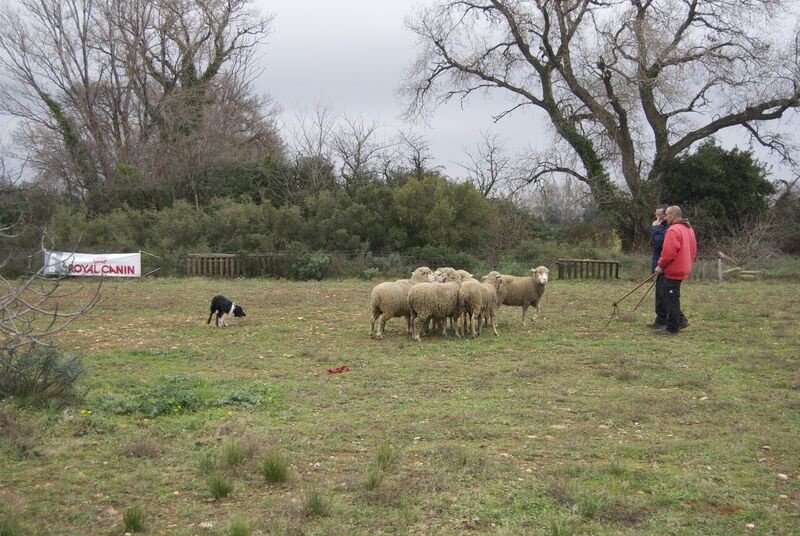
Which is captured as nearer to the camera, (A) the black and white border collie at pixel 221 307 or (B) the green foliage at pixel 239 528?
(B) the green foliage at pixel 239 528

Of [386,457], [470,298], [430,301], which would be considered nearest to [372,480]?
[386,457]

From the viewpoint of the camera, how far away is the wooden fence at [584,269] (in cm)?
2431

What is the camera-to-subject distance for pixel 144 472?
18.1 ft

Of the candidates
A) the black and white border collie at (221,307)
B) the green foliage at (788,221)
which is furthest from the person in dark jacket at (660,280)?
the green foliage at (788,221)

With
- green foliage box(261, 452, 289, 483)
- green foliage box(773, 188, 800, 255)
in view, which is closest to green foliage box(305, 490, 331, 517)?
green foliage box(261, 452, 289, 483)

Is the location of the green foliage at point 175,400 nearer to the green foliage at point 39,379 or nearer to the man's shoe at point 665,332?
the green foliage at point 39,379

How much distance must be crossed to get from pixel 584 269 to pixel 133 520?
21.6m

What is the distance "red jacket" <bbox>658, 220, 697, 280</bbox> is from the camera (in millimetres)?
11914

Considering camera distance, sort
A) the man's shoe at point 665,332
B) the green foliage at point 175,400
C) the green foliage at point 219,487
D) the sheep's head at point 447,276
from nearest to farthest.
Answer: the green foliage at point 219,487
the green foliage at point 175,400
the man's shoe at point 665,332
the sheep's head at point 447,276

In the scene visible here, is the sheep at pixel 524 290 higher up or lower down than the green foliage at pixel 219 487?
higher up

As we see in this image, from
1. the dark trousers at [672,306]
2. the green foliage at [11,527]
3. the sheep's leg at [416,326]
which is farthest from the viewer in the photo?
the dark trousers at [672,306]

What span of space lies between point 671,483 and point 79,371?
5.79 meters

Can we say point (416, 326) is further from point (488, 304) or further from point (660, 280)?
point (660, 280)

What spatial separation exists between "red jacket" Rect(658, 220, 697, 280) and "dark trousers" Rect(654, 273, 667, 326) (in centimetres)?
43
